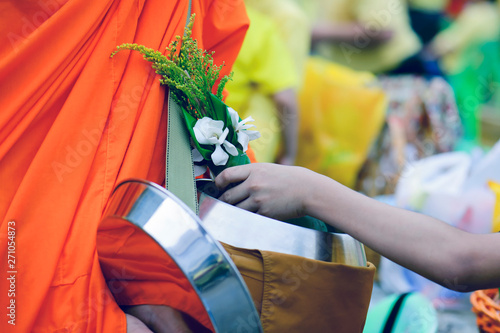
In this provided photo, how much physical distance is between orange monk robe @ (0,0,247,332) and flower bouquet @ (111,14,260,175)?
0.04 m

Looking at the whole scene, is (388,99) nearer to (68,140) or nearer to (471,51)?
(471,51)

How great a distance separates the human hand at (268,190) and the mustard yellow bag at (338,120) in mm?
2302

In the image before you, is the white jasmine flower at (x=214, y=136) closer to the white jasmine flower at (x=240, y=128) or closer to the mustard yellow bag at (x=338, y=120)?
the white jasmine flower at (x=240, y=128)

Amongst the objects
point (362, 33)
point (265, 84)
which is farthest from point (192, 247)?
point (362, 33)

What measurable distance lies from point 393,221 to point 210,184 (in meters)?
0.35

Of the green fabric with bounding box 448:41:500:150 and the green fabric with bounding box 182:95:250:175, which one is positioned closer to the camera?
the green fabric with bounding box 182:95:250:175

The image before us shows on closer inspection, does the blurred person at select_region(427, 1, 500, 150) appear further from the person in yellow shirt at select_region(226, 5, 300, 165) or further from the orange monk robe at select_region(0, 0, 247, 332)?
the orange monk robe at select_region(0, 0, 247, 332)

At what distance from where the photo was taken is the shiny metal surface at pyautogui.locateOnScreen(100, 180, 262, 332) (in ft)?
2.06

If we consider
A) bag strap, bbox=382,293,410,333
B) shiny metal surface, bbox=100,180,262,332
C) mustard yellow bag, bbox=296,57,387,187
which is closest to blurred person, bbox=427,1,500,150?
mustard yellow bag, bbox=296,57,387,187

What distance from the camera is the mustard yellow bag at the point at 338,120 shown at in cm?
311

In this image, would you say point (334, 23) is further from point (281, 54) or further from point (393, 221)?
point (393, 221)

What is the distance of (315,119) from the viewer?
3199mm

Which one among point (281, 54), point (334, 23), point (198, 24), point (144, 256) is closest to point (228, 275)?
point (144, 256)

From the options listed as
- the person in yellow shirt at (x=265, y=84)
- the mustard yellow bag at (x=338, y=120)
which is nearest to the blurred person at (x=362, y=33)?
the mustard yellow bag at (x=338, y=120)
